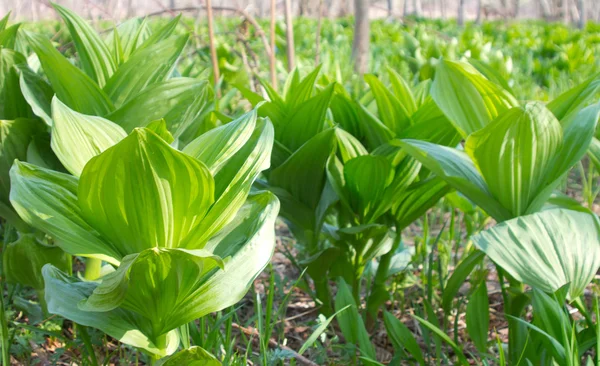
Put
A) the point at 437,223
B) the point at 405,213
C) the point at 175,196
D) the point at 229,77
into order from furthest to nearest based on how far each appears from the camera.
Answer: the point at 229,77 < the point at 437,223 < the point at 405,213 < the point at 175,196

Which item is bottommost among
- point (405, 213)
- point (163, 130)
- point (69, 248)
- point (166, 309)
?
point (405, 213)

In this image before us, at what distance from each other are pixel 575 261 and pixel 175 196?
2.48 feet

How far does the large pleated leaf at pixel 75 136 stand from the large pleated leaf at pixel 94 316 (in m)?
0.20

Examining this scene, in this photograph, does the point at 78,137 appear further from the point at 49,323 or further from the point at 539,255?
the point at 539,255

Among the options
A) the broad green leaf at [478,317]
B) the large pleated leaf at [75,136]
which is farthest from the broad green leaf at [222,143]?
the broad green leaf at [478,317]

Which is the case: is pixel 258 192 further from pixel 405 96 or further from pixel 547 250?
pixel 405 96

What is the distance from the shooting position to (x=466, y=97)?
1.43 m

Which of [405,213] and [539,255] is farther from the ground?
[539,255]

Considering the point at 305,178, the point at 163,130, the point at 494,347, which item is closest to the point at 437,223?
the point at 494,347

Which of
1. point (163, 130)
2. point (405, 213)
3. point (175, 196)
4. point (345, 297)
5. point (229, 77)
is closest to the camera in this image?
point (175, 196)

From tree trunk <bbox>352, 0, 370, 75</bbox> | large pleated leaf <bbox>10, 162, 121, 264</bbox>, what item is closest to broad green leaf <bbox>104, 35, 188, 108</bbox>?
large pleated leaf <bbox>10, 162, 121, 264</bbox>

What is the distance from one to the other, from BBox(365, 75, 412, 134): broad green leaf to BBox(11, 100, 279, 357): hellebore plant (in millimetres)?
617

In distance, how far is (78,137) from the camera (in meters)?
1.08

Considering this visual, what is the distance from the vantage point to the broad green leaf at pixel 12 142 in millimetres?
1478
